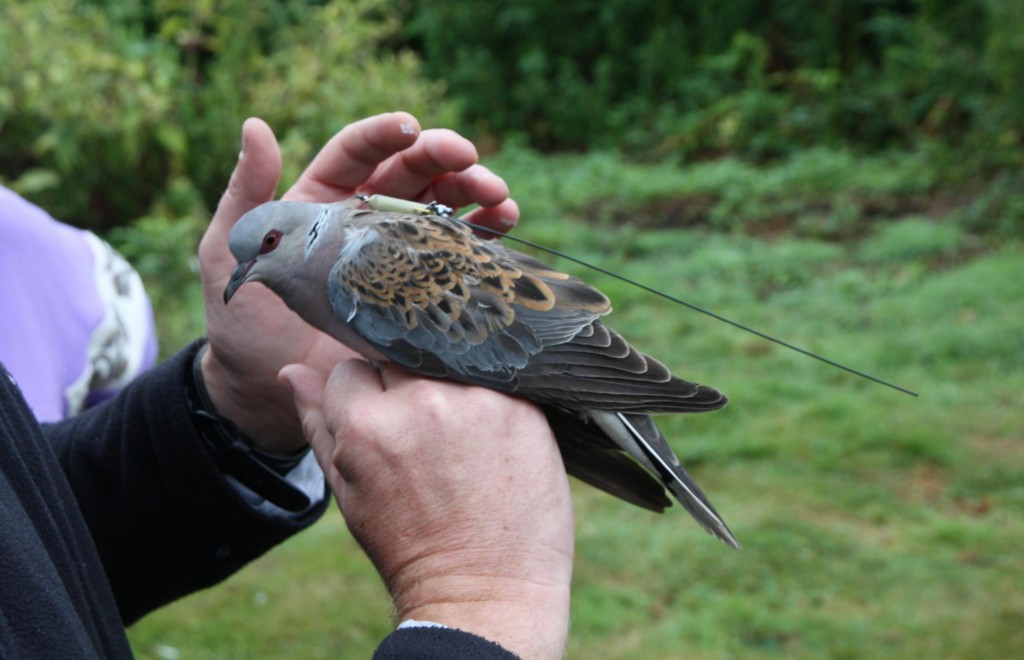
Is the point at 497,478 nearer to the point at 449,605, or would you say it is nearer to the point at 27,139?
the point at 449,605

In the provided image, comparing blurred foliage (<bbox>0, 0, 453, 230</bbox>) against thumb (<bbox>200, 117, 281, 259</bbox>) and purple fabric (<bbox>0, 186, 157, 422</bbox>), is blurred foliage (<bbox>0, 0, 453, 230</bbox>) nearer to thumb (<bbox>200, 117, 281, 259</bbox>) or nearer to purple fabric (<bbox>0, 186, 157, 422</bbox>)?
purple fabric (<bbox>0, 186, 157, 422</bbox>)

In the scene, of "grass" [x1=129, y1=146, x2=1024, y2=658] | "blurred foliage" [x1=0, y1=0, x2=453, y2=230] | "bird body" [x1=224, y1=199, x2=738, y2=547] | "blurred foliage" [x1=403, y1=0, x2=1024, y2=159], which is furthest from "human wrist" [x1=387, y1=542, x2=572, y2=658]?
"blurred foliage" [x1=403, y1=0, x2=1024, y2=159]

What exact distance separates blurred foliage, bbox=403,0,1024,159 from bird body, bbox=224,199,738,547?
311 inches

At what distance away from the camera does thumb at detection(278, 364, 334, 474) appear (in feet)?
6.33

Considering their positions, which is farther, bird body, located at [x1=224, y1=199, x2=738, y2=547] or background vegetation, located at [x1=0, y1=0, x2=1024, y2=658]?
background vegetation, located at [x1=0, y1=0, x2=1024, y2=658]

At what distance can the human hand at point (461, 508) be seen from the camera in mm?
1636

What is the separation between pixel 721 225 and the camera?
9031mm

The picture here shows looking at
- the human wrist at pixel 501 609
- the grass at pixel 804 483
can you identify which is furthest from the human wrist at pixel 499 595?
the grass at pixel 804 483

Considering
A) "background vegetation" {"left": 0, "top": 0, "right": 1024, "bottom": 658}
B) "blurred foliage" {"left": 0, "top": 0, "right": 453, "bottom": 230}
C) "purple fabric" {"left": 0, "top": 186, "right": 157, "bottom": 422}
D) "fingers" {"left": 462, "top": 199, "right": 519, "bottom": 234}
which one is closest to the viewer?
"fingers" {"left": 462, "top": 199, "right": 519, "bottom": 234}

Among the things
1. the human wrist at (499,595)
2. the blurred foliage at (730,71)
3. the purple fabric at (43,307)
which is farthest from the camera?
the blurred foliage at (730,71)

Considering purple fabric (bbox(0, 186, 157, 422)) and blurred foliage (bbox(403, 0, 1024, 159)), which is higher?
purple fabric (bbox(0, 186, 157, 422))

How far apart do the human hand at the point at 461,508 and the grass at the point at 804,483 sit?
8.67 ft

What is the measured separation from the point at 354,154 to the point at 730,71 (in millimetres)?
10324

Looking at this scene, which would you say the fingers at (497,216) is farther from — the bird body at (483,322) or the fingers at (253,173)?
the fingers at (253,173)
